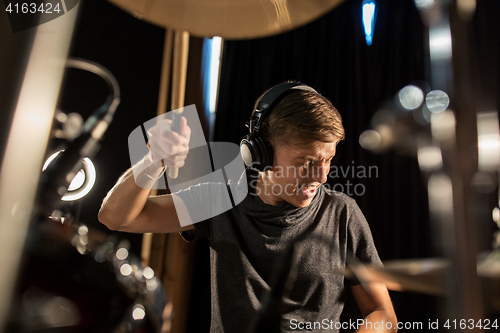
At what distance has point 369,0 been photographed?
1.47 meters

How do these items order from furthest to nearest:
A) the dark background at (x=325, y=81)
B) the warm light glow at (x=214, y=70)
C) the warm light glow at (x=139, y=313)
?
1. the warm light glow at (x=214, y=70)
2. the dark background at (x=325, y=81)
3. the warm light glow at (x=139, y=313)

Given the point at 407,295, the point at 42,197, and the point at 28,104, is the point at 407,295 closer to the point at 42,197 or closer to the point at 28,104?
the point at 42,197

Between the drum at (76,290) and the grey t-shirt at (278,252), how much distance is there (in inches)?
11.1

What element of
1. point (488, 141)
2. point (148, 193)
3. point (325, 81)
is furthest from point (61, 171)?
point (325, 81)

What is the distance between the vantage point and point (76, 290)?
0.66 m

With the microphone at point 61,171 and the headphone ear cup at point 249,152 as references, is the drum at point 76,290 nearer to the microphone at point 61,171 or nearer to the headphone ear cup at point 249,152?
the microphone at point 61,171

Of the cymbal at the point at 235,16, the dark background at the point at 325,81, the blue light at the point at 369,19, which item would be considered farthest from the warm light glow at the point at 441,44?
the blue light at the point at 369,19

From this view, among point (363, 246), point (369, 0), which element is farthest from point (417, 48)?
point (363, 246)

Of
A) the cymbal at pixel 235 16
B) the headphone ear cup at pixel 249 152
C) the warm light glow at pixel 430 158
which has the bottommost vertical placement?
the warm light glow at pixel 430 158

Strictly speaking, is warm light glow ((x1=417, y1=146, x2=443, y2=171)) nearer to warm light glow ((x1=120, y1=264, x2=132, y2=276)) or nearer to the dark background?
warm light glow ((x1=120, y1=264, x2=132, y2=276))

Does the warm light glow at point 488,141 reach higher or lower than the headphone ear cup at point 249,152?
lower

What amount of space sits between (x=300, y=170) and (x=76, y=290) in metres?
0.63

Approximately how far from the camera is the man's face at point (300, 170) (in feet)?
2.97

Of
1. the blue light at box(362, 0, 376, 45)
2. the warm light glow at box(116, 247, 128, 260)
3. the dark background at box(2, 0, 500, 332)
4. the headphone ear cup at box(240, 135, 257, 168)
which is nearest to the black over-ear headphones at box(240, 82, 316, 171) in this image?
the headphone ear cup at box(240, 135, 257, 168)
